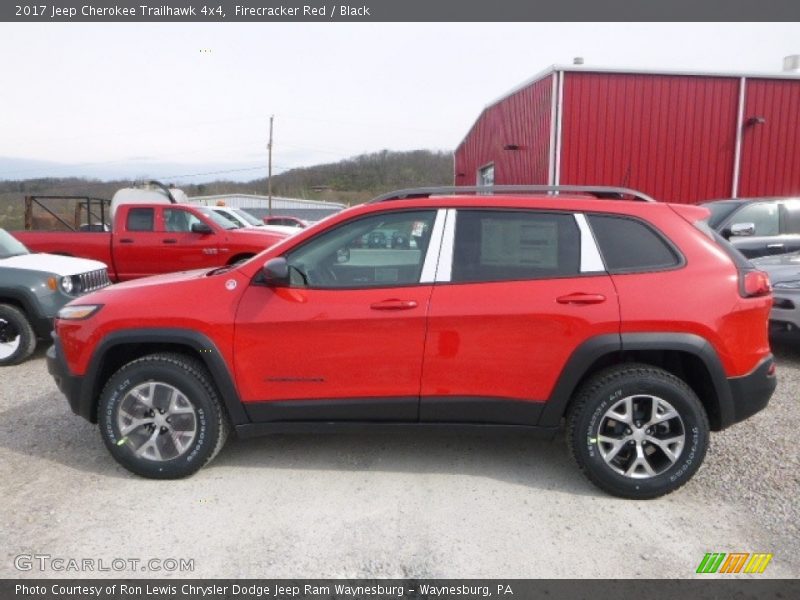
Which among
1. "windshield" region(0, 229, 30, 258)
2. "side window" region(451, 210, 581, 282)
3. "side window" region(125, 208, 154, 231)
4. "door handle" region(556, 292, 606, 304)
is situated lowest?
"door handle" region(556, 292, 606, 304)

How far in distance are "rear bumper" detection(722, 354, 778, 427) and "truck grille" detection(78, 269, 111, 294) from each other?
20.9ft

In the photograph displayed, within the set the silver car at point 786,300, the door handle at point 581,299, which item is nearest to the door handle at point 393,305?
the door handle at point 581,299

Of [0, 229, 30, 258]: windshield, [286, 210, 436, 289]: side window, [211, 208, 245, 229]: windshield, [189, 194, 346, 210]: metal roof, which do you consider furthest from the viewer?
[189, 194, 346, 210]: metal roof

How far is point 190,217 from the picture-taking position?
9844 mm

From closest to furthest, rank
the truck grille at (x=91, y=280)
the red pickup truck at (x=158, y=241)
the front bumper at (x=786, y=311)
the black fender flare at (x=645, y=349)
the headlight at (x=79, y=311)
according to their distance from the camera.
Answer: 1. the black fender flare at (x=645, y=349)
2. the headlight at (x=79, y=311)
3. the front bumper at (x=786, y=311)
4. the truck grille at (x=91, y=280)
5. the red pickup truck at (x=158, y=241)

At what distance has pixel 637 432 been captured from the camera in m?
3.17

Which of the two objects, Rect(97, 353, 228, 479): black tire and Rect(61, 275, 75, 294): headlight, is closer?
Rect(97, 353, 228, 479): black tire

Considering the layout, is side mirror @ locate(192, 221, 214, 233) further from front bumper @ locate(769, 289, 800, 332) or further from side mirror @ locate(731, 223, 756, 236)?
front bumper @ locate(769, 289, 800, 332)

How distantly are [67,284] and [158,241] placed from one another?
3658mm

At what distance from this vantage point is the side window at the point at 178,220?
9.81 metres

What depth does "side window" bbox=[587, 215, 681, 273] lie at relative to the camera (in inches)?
126

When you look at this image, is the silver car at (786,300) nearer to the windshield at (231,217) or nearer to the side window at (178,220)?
the windshield at (231,217)

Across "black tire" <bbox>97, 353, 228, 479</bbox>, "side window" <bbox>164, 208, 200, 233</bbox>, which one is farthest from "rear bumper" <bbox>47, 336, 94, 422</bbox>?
"side window" <bbox>164, 208, 200, 233</bbox>
